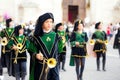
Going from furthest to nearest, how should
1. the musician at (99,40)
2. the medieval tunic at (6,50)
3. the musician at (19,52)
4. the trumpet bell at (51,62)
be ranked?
1. the musician at (99,40)
2. the medieval tunic at (6,50)
3. the musician at (19,52)
4. the trumpet bell at (51,62)

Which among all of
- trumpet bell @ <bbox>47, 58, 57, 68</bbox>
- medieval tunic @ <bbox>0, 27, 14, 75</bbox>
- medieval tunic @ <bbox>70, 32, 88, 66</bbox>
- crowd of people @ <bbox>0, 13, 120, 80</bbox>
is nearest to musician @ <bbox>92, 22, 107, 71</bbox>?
crowd of people @ <bbox>0, 13, 120, 80</bbox>

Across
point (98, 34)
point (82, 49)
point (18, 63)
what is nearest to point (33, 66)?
point (18, 63)

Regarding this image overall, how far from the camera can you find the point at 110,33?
34.2m

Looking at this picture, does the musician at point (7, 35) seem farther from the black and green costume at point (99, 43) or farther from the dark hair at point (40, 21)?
the dark hair at point (40, 21)

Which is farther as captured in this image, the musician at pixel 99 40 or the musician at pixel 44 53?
the musician at pixel 99 40

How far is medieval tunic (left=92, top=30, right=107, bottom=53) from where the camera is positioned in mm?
15250

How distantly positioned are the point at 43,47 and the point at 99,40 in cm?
718

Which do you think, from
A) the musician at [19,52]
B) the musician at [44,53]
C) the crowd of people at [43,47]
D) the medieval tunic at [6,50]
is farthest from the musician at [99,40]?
the musician at [44,53]

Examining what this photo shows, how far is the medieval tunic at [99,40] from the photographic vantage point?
15250 mm

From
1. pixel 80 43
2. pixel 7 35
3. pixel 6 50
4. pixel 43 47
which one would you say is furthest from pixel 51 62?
pixel 6 50

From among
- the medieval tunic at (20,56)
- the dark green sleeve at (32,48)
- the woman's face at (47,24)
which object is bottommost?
the medieval tunic at (20,56)

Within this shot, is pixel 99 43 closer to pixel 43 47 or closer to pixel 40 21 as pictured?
pixel 43 47

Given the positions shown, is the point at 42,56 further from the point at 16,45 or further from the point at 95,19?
the point at 95,19

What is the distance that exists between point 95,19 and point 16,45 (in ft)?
81.0
